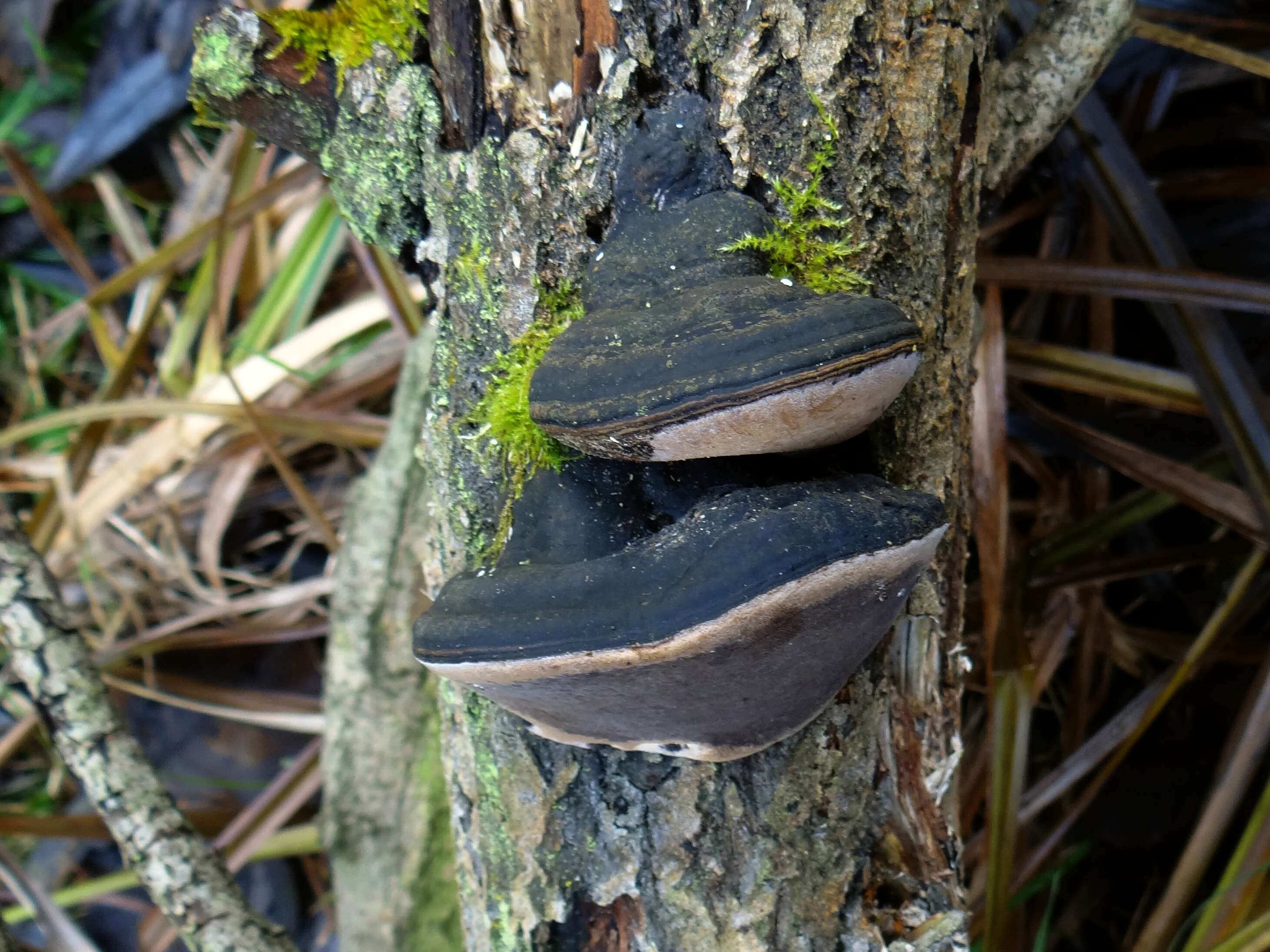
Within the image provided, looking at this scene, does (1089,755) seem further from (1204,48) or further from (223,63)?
(223,63)

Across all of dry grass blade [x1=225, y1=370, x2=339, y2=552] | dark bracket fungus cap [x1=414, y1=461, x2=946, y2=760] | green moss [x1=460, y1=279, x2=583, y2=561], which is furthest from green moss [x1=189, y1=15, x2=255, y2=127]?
dry grass blade [x1=225, y1=370, x2=339, y2=552]

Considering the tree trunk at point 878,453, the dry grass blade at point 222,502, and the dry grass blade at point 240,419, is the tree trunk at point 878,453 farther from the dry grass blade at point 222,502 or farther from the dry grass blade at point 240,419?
the dry grass blade at point 222,502

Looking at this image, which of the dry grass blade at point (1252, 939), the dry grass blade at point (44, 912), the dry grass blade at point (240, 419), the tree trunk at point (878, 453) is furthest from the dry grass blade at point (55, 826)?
the dry grass blade at point (1252, 939)

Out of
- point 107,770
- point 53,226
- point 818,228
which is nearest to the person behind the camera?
point 818,228

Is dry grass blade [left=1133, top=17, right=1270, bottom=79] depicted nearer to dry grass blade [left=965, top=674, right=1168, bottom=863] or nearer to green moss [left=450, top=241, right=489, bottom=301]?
green moss [left=450, top=241, right=489, bottom=301]

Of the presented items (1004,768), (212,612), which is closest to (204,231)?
(212,612)
